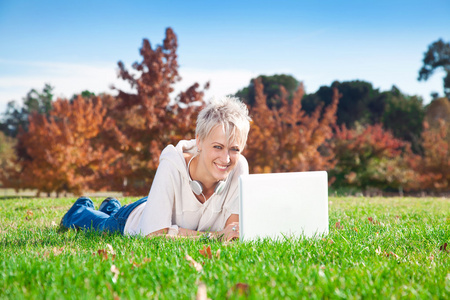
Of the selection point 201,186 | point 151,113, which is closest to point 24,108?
point 151,113

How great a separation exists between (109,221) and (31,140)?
12790 mm

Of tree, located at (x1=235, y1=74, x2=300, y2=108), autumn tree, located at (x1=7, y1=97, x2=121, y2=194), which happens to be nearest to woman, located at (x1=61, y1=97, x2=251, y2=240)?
autumn tree, located at (x1=7, y1=97, x2=121, y2=194)

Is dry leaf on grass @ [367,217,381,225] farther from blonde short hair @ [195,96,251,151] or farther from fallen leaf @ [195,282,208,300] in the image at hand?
fallen leaf @ [195,282,208,300]

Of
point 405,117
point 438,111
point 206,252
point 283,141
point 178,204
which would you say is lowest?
point 206,252

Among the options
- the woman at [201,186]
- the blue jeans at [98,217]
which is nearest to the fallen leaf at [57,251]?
the woman at [201,186]

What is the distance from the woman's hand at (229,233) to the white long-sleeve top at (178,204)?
190 millimetres

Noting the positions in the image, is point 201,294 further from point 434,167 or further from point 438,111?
point 438,111

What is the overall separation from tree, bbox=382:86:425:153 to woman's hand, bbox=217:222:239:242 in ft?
74.6

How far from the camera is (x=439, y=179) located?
51.0 ft

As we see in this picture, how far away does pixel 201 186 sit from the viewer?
355cm

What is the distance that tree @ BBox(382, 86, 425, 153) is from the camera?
→ 2400 centimetres

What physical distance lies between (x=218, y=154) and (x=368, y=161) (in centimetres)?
1540

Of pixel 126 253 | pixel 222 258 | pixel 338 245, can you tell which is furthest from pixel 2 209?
pixel 338 245

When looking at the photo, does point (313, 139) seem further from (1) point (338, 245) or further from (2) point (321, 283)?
(2) point (321, 283)
